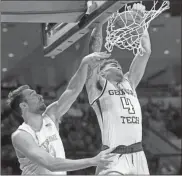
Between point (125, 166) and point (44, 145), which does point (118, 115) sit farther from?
point (44, 145)

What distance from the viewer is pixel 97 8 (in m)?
3.89

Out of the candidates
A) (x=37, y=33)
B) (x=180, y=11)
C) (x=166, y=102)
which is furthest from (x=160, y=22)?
(x=37, y=33)

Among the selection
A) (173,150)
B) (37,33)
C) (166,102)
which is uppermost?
(37,33)

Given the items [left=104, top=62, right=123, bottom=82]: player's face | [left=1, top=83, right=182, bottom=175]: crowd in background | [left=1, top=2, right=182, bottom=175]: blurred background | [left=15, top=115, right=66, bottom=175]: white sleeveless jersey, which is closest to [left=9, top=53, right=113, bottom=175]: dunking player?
[left=15, top=115, right=66, bottom=175]: white sleeveless jersey

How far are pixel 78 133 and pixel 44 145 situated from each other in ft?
17.0

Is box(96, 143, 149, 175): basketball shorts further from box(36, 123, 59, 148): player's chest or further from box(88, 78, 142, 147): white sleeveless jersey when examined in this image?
box(36, 123, 59, 148): player's chest

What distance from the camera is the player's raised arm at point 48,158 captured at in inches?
115

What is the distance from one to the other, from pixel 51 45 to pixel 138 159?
129cm

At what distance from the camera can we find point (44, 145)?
3861 mm

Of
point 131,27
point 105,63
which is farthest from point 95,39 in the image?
point 131,27

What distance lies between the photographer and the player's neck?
387cm

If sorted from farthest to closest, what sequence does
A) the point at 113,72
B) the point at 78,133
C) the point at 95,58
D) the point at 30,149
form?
the point at 78,133 → the point at 113,72 → the point at 95,58 → the point at 30,149

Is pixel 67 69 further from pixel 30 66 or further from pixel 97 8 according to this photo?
pixel 97 8

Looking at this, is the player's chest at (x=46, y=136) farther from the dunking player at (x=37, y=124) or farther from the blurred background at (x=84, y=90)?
the blurred background at (x=84, y=90)
